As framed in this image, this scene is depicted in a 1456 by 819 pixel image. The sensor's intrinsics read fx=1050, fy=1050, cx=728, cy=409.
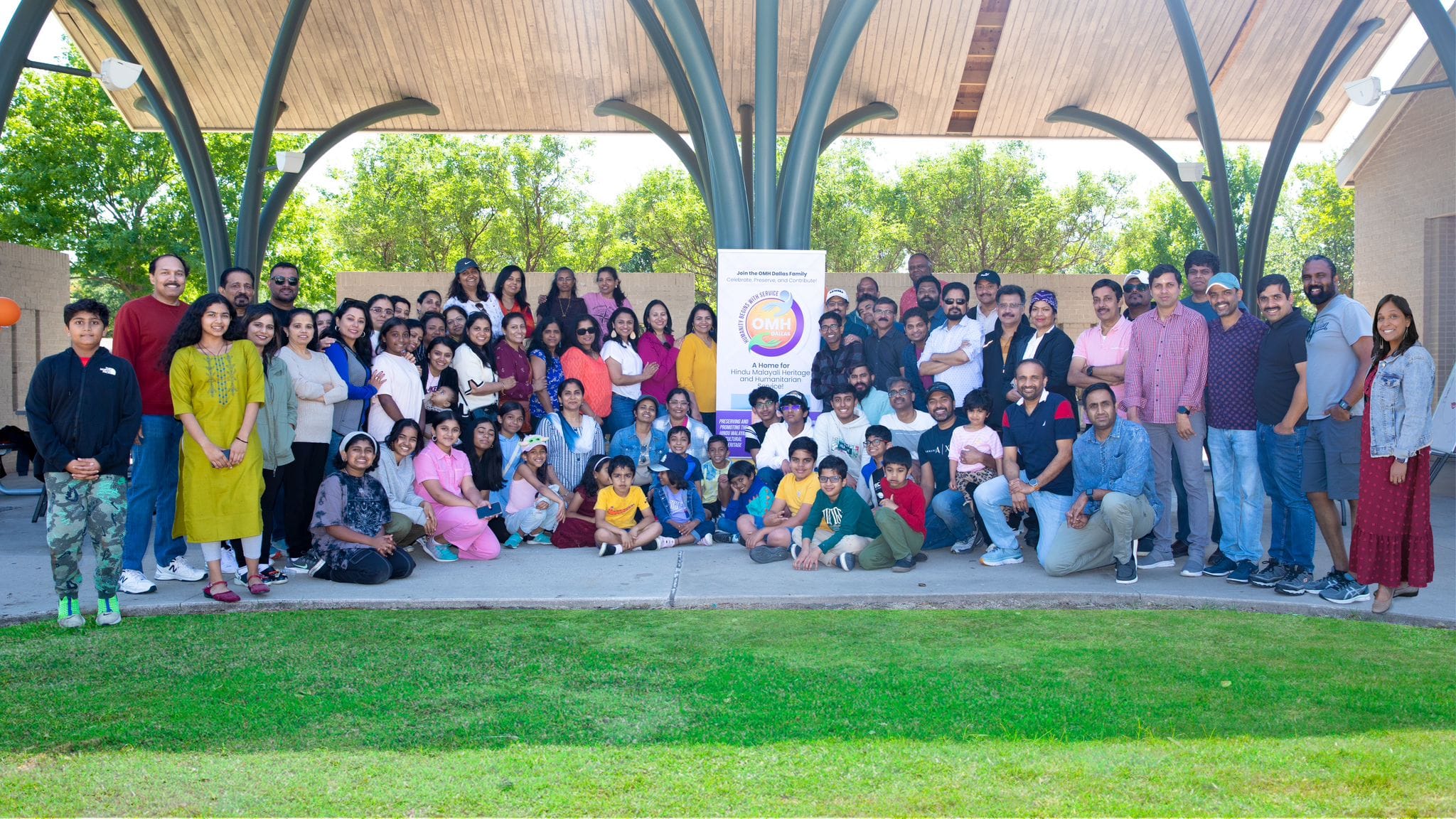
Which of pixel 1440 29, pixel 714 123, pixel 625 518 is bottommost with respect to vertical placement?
pixel 625 518

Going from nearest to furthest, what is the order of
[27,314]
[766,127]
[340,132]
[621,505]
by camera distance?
1. [621,505]
2. [766,127]
3. [27,314]
4. [340,132]

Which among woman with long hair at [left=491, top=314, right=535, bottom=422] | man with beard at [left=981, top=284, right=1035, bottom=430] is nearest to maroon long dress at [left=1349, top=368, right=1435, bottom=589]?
man with beard at [left=981, top=284, right=1035, bottom=430]

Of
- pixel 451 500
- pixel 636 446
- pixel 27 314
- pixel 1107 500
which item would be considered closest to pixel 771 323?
pixel 636 446

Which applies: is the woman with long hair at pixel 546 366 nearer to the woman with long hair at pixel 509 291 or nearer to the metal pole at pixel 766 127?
the woman with long hair at pixel 509 291

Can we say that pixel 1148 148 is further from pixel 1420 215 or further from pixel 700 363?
pixel 700 363

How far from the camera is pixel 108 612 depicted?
5.75 metres

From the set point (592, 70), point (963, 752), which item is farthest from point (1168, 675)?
point (592, 70)

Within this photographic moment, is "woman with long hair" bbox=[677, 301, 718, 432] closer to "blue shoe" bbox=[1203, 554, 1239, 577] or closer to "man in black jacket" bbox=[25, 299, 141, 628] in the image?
"blue shoe" bbox=[1203, 554, 1239, 577]

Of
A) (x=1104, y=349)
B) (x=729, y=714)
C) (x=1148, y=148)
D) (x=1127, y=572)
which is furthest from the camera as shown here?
(x=1148, y=148)

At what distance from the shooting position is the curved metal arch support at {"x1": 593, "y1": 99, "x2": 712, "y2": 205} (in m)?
18.4

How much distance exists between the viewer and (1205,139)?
16094 mm

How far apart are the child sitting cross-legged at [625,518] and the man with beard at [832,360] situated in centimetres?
184

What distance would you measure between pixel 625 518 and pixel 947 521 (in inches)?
94.7

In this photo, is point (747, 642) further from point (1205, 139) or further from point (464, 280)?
point (1205, 139)
